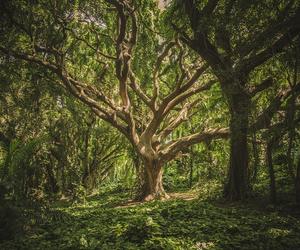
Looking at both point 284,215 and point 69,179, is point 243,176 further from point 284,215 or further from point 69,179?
point 69,179

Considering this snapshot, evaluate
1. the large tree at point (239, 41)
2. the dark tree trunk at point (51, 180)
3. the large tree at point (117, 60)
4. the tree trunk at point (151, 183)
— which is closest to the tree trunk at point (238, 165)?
the large tree at point (239, 41)

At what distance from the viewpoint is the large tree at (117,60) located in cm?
1021

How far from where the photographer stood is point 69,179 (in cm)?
1709

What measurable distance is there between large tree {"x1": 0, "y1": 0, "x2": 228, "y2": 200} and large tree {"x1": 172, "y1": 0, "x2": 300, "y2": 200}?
2499 mm

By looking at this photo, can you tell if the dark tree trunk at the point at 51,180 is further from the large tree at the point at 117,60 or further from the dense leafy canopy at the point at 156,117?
the large tree at the point at 117,60

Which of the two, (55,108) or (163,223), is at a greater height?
(55,108)

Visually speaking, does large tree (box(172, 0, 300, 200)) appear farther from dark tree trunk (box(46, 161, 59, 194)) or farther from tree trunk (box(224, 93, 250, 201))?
dark tree trunk (box(46, 161, 59, 194))

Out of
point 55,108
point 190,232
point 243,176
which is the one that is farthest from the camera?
point 55,108

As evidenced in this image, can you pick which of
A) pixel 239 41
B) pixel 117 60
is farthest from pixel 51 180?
pixel 239 41

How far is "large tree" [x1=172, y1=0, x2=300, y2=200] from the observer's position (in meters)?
7.47

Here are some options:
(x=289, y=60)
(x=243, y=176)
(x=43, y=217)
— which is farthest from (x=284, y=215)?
(x=43, y=217)

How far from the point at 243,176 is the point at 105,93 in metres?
6.68

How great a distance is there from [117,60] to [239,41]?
4.97 meters

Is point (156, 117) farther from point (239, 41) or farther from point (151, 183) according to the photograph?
point (239, 41)
